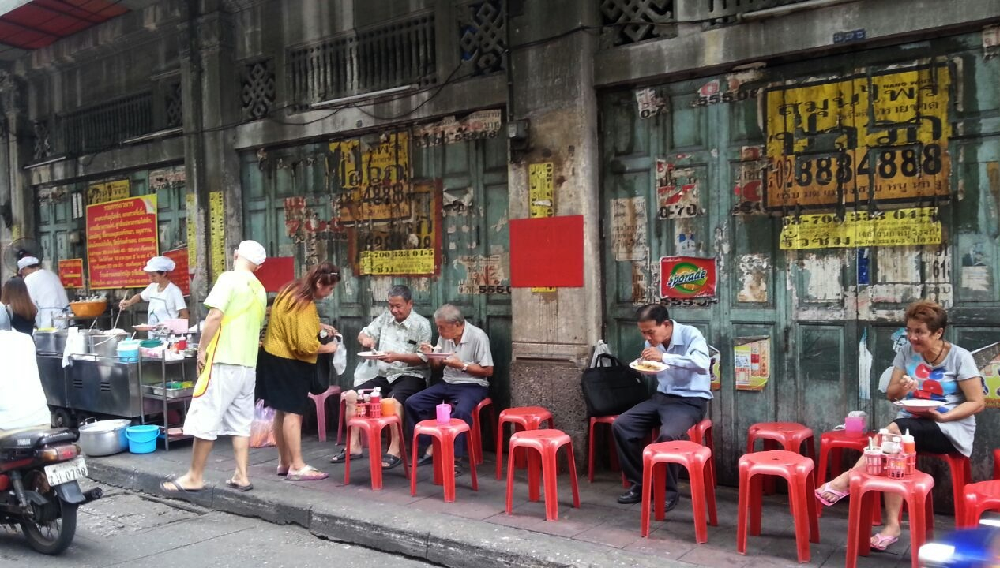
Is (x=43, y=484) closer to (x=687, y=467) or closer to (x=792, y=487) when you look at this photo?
(x=687, y=467)

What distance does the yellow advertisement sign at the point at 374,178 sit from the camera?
8070 millimetres

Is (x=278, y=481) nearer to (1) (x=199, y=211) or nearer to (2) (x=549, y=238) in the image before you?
(2) (x=549, y=238)

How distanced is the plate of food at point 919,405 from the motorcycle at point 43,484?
16.4 feet

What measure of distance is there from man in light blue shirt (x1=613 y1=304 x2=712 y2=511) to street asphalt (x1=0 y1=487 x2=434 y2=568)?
1.60 meters

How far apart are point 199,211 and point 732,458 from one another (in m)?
6.87

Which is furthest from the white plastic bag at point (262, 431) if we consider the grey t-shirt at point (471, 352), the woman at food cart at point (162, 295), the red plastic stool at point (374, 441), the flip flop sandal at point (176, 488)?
the grey t-shirt at point (471, 352)

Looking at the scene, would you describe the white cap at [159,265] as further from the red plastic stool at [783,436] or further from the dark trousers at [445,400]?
the red plastic stool at [783,436]

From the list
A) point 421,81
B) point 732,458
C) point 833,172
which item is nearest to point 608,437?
point 732,458

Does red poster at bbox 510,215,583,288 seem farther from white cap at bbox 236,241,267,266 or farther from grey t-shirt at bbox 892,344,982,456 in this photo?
grey t-shirt at bbox 892,344,982,456

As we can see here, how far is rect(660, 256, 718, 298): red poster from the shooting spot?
613cm

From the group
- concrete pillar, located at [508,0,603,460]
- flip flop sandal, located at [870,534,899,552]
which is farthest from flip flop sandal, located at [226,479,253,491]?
flip flop sandal, located at [870,534,899,552]

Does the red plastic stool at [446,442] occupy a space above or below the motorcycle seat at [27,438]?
below

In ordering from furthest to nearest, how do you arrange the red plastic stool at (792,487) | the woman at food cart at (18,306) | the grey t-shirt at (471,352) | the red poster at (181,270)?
the red poster at (181,270) → the woman at food cart at (18,306) → the grey t-shirt at (471,352) → the red plastic stool at (792,487)

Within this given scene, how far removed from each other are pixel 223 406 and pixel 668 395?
332cm
